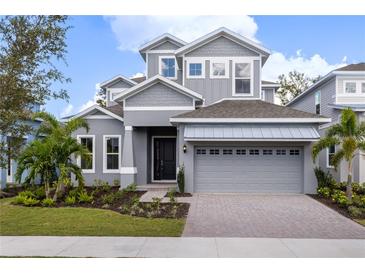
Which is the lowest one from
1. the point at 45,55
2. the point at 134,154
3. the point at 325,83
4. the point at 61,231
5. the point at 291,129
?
the point at 61,231

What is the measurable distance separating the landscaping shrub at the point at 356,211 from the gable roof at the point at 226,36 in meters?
9.03

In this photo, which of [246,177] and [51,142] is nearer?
[51,142]

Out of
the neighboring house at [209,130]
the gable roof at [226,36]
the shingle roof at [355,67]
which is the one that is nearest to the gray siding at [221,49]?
the neighboring house at [209,130]

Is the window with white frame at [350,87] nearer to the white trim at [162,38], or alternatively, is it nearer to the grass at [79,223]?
the white trim at [162,38]

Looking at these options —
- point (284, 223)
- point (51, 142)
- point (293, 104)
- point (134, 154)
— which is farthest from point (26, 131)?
point (293, 104)

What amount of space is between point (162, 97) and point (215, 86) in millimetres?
3250

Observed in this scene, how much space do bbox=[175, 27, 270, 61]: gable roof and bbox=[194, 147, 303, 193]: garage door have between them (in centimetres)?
525

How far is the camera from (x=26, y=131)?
1259 centimetres

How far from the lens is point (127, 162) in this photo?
1705 centimetres

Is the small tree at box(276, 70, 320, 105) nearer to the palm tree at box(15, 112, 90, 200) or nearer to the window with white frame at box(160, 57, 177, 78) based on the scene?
the window with white frame at box(160, 57, 177, 78)

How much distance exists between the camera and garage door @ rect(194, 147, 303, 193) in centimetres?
1598

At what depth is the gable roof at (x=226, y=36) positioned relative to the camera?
18.1 m
